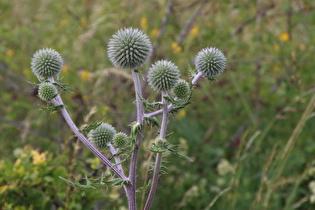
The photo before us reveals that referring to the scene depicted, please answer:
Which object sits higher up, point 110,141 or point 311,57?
point 311,57

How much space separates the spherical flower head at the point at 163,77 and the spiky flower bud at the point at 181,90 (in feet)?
0.10

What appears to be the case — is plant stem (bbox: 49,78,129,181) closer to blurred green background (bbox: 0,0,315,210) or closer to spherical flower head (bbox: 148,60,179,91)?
spherical flower head (bbox: 148,60,179,91)

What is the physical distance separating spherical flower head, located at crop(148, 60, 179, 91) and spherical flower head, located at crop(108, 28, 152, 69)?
99 millimetres

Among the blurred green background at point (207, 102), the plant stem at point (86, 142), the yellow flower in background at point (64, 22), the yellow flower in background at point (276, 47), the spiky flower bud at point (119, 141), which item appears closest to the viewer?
the plant stem at point (86, 142)

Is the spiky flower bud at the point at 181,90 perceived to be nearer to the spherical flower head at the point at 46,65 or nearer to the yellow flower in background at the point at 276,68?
the spherical flower head at the point at 46,65

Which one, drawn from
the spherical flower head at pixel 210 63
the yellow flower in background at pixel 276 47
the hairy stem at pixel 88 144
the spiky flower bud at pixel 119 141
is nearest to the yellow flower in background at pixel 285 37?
the yellow flower in background at pixel 276 47

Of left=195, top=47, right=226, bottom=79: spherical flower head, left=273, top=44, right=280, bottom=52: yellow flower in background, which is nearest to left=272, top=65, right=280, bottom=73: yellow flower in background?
left=273, top=44, right=280, bottom=52: yellow flower in background

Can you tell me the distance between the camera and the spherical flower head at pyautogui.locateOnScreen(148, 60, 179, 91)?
2.02 meters

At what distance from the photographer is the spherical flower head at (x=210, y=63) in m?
2.14

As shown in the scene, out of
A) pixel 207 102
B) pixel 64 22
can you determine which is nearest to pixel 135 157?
pixel 207 102

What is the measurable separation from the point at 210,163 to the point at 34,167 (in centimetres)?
226

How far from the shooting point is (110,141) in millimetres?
2088

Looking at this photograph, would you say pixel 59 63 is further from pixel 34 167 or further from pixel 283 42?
pixel 283 42

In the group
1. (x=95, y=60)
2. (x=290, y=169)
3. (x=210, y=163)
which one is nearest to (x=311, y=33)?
(x=290, y=169)
